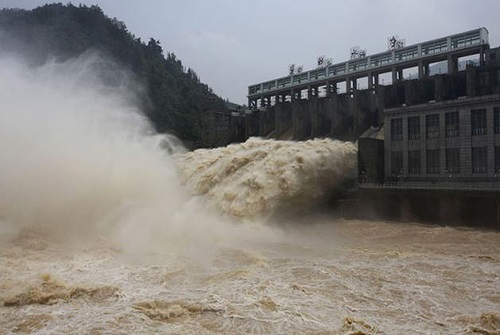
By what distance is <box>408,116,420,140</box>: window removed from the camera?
80.6 feet

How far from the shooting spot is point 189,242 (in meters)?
15.8

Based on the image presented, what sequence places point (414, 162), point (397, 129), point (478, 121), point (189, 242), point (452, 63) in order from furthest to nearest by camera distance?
1. point (452, 63)
2. point (397, 129)
3. point (414, 162)
4. point (478, 121)
5. point (189, 242)

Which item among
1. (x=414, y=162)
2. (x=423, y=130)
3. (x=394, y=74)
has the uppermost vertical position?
(x=394, y=74)

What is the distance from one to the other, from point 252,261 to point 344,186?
40.9ft

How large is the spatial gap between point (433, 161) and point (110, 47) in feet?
216

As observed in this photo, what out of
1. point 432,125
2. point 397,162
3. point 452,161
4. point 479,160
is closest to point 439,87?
point 432,125

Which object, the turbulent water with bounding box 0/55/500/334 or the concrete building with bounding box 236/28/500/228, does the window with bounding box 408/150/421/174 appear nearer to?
the concrete building with bounding box 236/28/500/228

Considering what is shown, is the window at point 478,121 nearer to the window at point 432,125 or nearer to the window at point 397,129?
the window at point 432,125

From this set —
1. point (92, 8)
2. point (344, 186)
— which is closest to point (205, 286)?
point (344, 186)

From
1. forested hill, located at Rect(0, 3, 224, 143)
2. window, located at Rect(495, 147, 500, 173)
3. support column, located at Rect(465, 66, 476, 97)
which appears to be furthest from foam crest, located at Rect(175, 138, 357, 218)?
forested hill, located at Rect(0, 3, 224, 143)

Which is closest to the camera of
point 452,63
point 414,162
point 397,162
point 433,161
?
point 433,161

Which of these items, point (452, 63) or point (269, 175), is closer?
point (269, 175)

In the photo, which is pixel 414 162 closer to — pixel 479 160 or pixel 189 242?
pixel 479 160

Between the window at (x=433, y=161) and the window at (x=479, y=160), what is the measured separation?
1898mm
